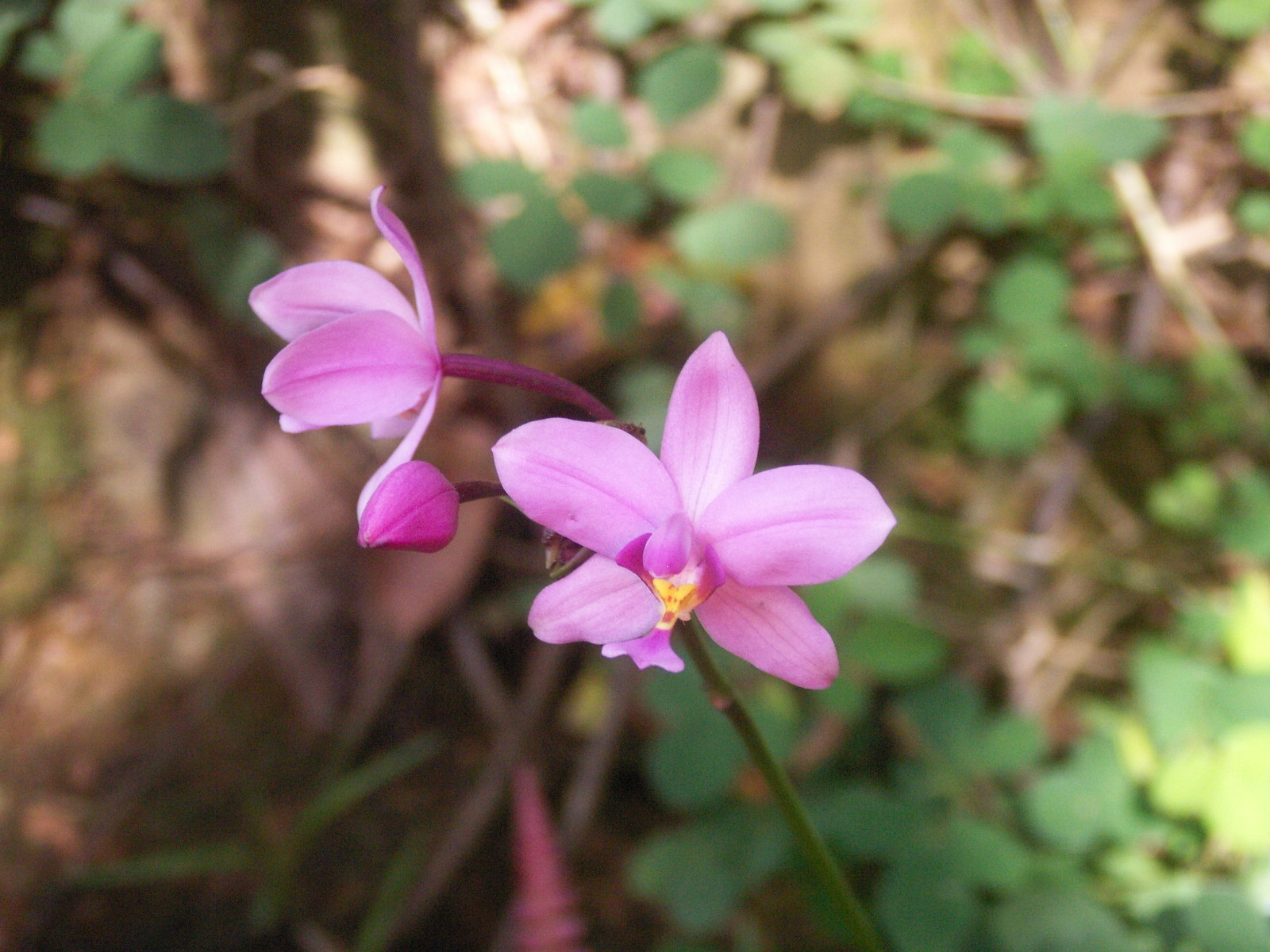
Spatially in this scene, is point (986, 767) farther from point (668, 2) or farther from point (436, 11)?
point (436, 11)

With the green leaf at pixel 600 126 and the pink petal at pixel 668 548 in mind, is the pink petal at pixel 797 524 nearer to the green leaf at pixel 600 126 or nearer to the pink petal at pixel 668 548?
the pink petal at pixel 668 548

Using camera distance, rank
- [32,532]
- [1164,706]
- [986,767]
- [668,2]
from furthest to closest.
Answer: [32,532] → [668,2] → [986,767] → [1164,706]

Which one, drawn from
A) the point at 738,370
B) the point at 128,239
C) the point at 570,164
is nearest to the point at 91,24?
the point at 128,239

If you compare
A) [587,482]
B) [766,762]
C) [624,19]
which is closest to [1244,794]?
[766,762]

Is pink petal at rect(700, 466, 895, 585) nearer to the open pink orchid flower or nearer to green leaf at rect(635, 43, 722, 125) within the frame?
the open pink orchid flower

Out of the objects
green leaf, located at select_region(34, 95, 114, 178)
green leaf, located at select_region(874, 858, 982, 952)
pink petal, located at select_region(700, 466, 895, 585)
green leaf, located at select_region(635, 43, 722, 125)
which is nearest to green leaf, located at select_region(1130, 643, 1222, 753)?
green leaf, located at select_region(874, 858, 982, 952)

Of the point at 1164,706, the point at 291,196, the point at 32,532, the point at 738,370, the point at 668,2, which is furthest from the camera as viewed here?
the point at 291,196

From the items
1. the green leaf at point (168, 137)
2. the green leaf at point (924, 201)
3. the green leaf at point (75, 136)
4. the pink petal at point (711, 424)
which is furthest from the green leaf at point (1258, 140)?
the green leaf at point (75, 136)
